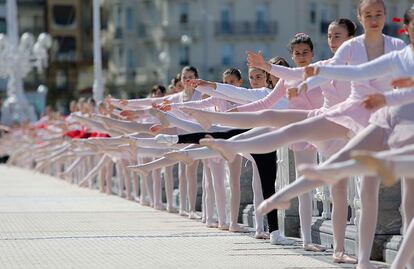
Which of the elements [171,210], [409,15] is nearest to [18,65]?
[171,210]

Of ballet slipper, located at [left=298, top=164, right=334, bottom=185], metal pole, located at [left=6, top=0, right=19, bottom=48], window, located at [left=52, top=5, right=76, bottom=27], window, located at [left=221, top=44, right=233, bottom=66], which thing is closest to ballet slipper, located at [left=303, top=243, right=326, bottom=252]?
ballet slipper, located at [left=298, top=164, right=334, bottom=185]

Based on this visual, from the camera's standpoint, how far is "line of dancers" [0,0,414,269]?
9.53 metres

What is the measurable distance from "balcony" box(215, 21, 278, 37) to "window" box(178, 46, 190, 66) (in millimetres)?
2811

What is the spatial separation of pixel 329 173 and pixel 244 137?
10.4 feet

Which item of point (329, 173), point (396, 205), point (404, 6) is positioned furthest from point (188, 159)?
point (404, 6)

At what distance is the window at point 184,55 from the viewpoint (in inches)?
3482

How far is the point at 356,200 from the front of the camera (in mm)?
12531

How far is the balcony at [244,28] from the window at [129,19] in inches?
378

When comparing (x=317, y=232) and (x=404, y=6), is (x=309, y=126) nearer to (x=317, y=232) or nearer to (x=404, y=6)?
(x=317, y=232)

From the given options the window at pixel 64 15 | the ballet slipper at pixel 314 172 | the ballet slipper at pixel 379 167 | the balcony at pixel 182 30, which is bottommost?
the balcony at pixel 182 30

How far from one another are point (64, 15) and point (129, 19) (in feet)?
46.0

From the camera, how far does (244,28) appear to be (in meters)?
86.7

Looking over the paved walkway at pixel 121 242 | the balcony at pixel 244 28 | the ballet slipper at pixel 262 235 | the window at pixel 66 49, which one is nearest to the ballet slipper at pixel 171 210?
the paved walkway at pixel 121 242

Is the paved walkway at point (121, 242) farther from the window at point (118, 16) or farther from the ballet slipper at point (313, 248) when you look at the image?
the window at point (118, 16)
